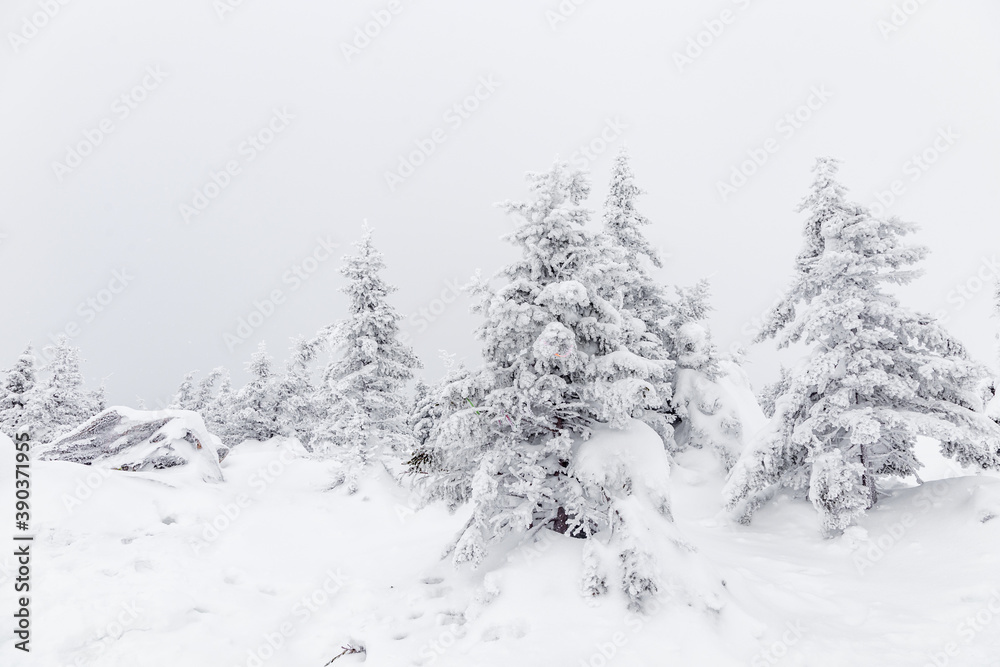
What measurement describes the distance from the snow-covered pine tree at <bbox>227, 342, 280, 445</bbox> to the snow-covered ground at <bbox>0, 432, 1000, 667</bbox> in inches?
768

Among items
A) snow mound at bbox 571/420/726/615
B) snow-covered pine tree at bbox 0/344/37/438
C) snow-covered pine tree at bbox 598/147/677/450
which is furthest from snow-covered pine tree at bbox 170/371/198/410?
snow mound at bbox 571/420/726/615

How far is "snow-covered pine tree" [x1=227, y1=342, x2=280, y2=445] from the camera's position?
105 feet

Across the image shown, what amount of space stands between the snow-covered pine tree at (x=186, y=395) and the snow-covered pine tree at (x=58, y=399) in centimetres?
1246

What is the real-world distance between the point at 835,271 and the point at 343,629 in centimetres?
1397

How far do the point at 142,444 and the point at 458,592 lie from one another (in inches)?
632

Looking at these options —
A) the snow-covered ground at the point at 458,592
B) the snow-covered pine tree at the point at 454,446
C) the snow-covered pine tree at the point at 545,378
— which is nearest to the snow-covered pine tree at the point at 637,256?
the snow-covered ground at the point at 458,592

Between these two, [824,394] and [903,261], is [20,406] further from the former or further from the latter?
[903,261]

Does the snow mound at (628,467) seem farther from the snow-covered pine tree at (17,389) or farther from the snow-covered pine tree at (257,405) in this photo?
the snow-covered pine tree at (17,389)

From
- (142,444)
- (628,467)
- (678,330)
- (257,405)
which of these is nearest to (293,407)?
(257,405)

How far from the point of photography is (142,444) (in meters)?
17.8

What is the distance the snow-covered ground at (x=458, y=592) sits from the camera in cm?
655

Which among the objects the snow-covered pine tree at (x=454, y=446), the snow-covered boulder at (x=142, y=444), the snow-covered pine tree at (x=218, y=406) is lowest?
the snow-covered pine tree at (x=218, y=406)

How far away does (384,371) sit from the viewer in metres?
18.6

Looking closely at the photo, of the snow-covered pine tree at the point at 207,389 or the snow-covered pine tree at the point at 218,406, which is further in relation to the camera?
the snow-covered pine tree at the point at 207,389
